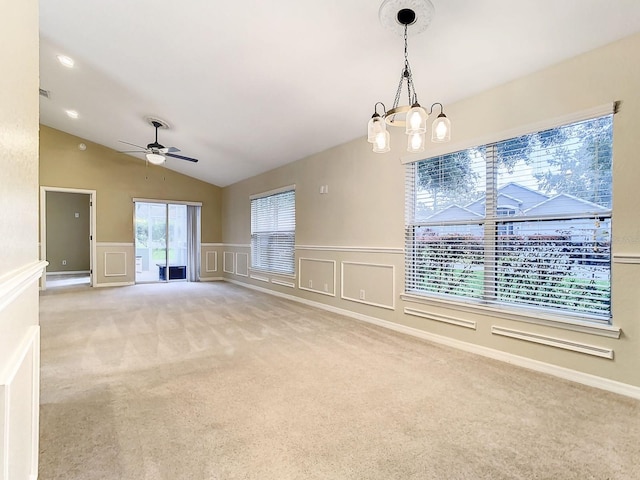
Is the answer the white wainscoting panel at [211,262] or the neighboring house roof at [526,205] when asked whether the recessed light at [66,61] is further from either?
the white wainscoting panel at [211,262]

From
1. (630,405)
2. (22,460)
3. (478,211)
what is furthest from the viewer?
(478,211)

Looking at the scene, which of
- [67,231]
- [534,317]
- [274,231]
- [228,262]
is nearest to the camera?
[534,317]

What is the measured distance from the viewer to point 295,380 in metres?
2.54

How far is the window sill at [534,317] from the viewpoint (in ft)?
8.03

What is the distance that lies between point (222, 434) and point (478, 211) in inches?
112

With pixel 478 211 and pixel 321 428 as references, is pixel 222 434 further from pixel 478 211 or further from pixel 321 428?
pixel 478 211

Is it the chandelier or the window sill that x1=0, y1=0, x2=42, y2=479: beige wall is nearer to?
the chandelier

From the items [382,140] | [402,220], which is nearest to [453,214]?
[402,220]

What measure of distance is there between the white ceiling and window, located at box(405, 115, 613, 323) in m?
0.69

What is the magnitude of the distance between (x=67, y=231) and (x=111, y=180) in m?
3.40

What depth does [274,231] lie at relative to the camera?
6598mm

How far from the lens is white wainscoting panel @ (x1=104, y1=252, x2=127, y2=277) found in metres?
7.55

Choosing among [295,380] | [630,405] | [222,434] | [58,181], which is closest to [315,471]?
[222,434]

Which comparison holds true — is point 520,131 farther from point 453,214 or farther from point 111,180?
point 111,180
